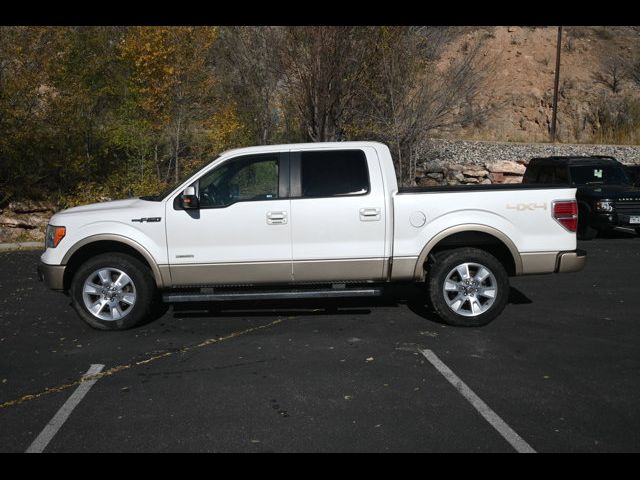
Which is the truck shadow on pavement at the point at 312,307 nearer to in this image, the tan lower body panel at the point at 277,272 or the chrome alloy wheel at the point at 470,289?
the chrome alloy wheel at the point at 470,289

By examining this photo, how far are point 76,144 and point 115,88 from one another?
307cm

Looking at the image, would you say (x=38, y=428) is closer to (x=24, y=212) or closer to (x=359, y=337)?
(x=359, y=337)

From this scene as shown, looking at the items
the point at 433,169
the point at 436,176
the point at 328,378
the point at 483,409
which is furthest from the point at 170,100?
the point at 483,409

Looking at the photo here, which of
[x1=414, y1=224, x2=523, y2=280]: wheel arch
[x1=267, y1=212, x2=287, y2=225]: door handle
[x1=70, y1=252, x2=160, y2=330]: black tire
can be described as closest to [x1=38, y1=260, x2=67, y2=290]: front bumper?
[x1=70, y1=252, x2=160, y2=330]: black tire

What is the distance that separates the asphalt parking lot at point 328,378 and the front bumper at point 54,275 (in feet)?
1.69

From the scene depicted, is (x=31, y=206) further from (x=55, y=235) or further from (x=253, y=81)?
(x=55, y=235)

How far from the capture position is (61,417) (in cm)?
486

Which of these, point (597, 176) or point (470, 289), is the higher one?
point (597, 176)

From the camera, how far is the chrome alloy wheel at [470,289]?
7324 millimetres

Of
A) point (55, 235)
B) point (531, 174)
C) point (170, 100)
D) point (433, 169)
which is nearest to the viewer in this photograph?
point (55, 235)

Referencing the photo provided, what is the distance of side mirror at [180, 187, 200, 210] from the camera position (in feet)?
23.3

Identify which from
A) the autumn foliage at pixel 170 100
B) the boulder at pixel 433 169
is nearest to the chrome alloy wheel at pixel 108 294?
the autumn foliage at pixel 170 100

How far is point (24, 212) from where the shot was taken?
59.4 ft

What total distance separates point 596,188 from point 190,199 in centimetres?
1039
